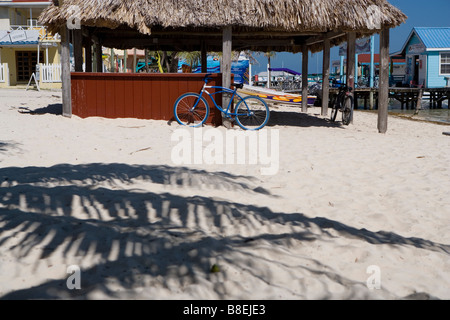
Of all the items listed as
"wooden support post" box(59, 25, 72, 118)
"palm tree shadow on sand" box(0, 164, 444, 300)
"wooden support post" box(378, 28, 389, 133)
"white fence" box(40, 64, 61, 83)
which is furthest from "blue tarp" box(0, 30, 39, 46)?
"palm tree shadow on sand" box(0, 164, 444, 300)

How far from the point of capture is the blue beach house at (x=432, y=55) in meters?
34.2

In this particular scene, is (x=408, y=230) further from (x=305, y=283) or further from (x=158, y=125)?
(x=158, y=125)

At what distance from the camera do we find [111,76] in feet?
40.3

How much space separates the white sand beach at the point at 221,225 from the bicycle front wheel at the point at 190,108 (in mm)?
3202

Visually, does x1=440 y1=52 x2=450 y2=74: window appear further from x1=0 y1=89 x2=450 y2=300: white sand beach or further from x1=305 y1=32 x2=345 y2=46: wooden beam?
x1=0 y1=89 x2=450 y2=300: white sand beach

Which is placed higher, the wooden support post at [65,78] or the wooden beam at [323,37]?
the wooden beam at [323,37]

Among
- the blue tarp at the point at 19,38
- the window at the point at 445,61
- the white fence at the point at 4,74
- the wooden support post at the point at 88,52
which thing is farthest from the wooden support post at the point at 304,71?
the window at the point at 445,61

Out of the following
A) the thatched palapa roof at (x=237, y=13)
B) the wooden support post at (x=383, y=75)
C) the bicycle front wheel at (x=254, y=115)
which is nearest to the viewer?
the thatched palapa roof at (x=237, y=13)

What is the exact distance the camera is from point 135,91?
1227 cm

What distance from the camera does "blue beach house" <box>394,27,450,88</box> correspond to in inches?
Result: 1348

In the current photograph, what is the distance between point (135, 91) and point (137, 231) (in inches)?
335

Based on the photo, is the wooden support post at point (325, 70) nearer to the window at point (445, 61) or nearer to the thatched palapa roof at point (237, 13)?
the thatched palapa roof at point (237, 13)
